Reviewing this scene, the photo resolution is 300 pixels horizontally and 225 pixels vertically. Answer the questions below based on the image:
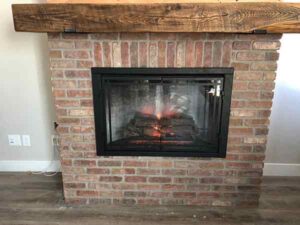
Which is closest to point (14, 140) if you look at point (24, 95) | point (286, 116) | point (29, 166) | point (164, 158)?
point (29, 166)

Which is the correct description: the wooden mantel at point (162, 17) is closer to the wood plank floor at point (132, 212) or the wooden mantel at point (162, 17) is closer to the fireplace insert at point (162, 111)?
the fireplace insert at point (162, 111)

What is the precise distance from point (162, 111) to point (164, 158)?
13.1 inches

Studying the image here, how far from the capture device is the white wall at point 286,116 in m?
2.14

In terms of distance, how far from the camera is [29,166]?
Result: 2488mm

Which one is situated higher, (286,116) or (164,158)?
A: (286,116)

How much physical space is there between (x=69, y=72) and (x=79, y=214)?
0.99m

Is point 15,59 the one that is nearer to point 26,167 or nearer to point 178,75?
point 26,167

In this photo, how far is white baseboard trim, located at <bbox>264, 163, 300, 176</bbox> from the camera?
2.40 meters

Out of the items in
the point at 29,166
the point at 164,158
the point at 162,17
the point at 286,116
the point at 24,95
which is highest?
the point at 162,17

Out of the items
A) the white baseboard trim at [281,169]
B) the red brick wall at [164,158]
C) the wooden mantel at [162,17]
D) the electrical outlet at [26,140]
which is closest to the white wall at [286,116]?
the white baseboard trim at [281,169]

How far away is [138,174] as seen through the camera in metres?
2.00

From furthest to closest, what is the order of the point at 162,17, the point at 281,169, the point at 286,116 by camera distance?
the point at 281,169 → the point at 286,116 → the point at 162,17

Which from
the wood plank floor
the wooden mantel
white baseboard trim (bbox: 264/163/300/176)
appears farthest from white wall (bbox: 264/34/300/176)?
the wooden mantel

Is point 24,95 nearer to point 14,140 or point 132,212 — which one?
point 14,140
